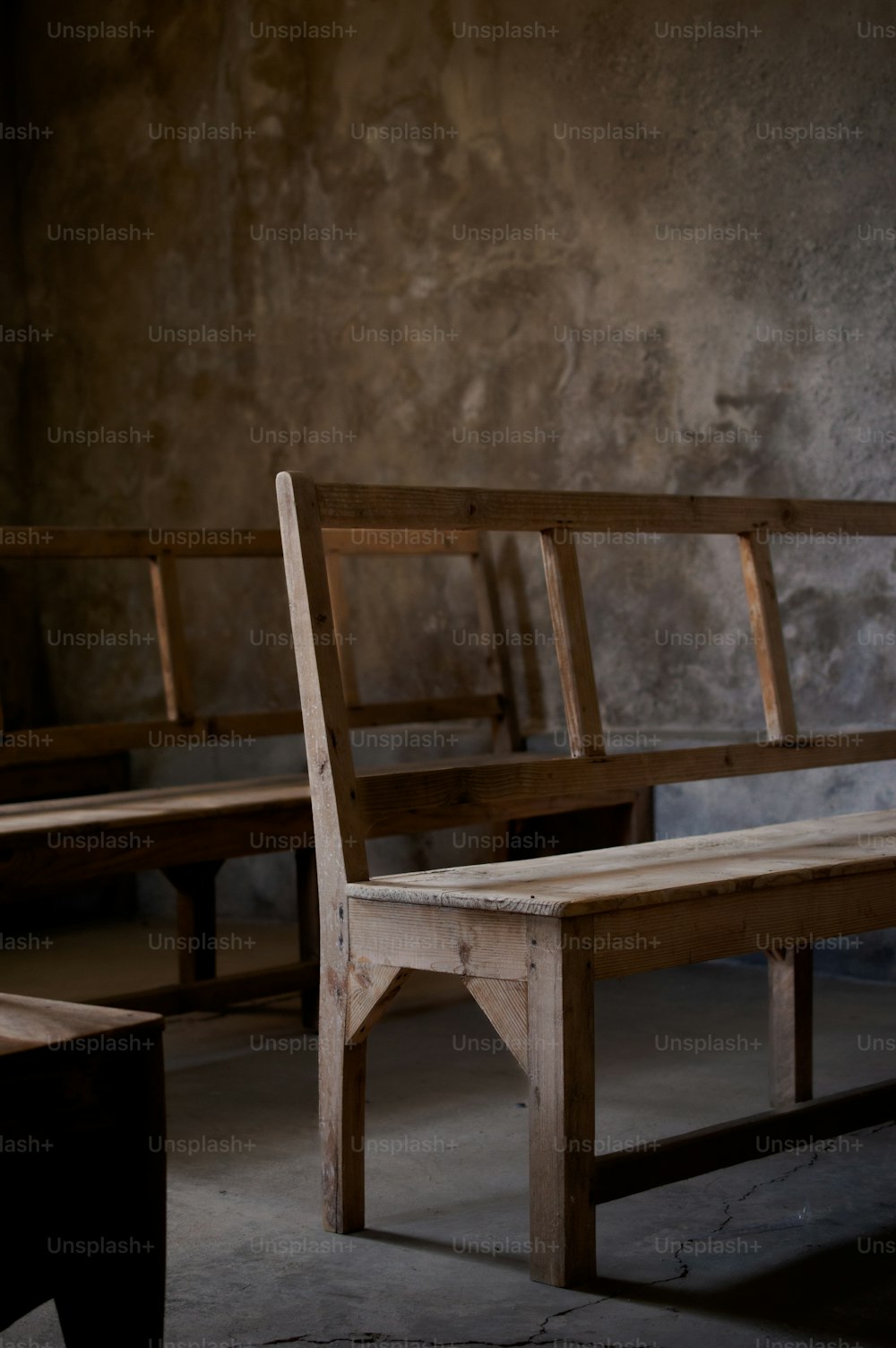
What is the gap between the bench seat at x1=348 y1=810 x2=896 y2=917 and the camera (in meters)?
2.91

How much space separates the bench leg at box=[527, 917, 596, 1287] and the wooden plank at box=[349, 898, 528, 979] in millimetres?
51

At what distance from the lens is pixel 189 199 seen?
25.3ft

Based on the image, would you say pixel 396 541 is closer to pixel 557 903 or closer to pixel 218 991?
pixel 218 991

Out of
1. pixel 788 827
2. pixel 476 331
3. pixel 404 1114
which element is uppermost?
pixel 476 331

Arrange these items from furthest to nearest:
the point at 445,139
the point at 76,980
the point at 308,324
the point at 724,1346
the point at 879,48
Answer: the point at 308,324 < the point at 445,139 < the point at 76,980 < the point at 879,48 < the point at 724,1346

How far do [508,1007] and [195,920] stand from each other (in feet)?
7.82

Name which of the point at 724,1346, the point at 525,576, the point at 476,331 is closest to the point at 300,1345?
the point at 724,1346

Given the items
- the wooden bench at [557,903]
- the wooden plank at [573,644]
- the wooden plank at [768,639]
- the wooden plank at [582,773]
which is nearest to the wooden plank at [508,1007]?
the wooden bench at [557,903]

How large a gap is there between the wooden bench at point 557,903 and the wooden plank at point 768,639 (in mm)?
151

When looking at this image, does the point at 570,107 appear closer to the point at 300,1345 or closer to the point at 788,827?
the point at 788,827

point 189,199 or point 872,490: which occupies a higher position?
point 189,199

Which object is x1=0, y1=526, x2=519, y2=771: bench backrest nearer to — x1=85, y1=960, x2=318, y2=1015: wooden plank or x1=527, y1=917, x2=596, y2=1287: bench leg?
x1=85, y1=960, x2=318, y2=1015: wooden plank

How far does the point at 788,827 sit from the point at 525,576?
2889 millimetres

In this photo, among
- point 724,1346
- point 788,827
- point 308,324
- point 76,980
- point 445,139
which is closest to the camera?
point 724,1346
